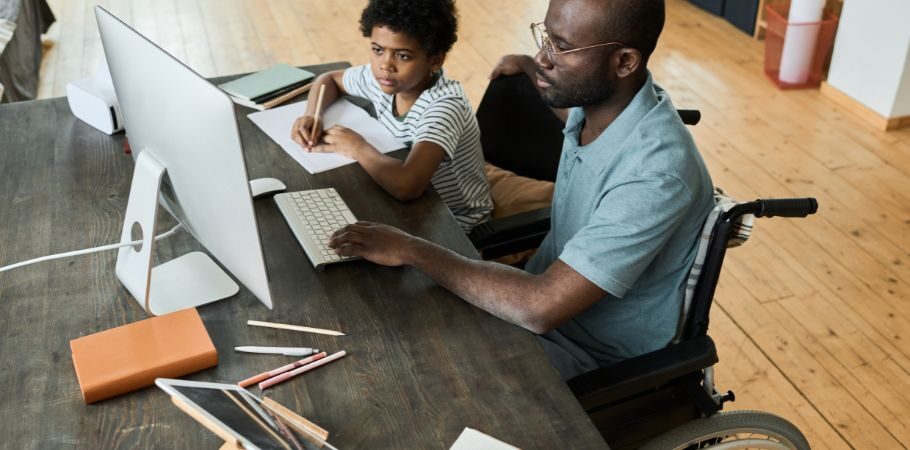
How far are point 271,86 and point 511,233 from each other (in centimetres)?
79

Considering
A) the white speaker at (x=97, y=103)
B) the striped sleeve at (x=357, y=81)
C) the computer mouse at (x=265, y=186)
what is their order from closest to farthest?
the computer mouse at (x=265, y=186) → the white speaker at (x=97, y=103) → the striped sleeve at (x=357, y=81)

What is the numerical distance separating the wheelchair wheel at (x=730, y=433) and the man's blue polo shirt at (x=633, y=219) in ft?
0.53

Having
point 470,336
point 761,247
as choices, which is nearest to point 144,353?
point 470,336

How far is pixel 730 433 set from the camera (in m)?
1.61

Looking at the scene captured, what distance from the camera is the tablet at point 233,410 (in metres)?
1.11

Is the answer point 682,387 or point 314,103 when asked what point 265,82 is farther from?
point 682,387

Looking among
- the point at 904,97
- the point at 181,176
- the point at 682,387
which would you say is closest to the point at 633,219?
the point at 682,387

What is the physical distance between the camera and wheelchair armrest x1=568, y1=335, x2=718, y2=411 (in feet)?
4.77

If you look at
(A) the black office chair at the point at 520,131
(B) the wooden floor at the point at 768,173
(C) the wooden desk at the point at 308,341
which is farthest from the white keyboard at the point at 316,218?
(B) the wooden floor at the point at 768,173

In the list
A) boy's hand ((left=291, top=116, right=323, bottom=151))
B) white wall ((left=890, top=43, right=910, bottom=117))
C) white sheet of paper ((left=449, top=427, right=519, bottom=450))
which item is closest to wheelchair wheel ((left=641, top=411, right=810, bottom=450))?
white sheet of paper ((left=449, top=427, right=519, bottom=450))

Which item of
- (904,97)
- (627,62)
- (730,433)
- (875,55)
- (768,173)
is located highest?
(627,62)

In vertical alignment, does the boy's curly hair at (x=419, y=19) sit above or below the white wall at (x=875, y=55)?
above

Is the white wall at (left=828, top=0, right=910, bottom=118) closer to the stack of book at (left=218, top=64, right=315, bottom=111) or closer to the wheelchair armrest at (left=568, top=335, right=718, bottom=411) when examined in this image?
the stack of book at (left=218, top=64, right=315, bottom=111)

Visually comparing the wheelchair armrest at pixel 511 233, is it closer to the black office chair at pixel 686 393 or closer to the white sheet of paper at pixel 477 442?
the black office chair at pixel 686 393
